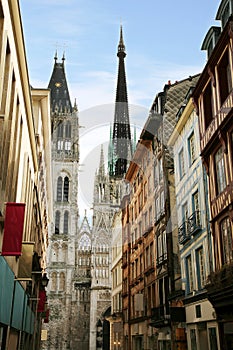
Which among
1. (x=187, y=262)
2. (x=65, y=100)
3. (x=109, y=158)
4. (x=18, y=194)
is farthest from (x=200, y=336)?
(x=109, y=158)

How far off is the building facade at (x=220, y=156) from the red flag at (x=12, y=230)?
6594 millimetres

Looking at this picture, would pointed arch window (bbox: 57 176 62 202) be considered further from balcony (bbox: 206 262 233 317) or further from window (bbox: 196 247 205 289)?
balcony (bbox: 206 262 233 317)

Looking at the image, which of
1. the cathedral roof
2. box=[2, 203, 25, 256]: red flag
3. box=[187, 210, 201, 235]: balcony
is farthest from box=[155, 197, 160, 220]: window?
the cathedral roof

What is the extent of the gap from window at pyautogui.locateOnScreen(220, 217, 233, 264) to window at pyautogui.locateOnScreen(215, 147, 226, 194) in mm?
1325

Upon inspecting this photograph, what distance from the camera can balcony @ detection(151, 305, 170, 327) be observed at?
21.4 metres

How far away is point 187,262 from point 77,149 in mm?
60274

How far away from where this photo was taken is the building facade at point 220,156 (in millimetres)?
14234

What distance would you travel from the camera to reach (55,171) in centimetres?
7519

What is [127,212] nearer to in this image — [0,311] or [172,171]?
[172,171]

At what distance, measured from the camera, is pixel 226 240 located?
49.2 ft

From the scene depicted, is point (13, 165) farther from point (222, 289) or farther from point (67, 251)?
point (67, 251)

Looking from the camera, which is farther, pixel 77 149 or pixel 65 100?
pixel 65 100

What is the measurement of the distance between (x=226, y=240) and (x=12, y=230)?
7.78 metres

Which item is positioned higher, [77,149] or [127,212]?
[77,149]
